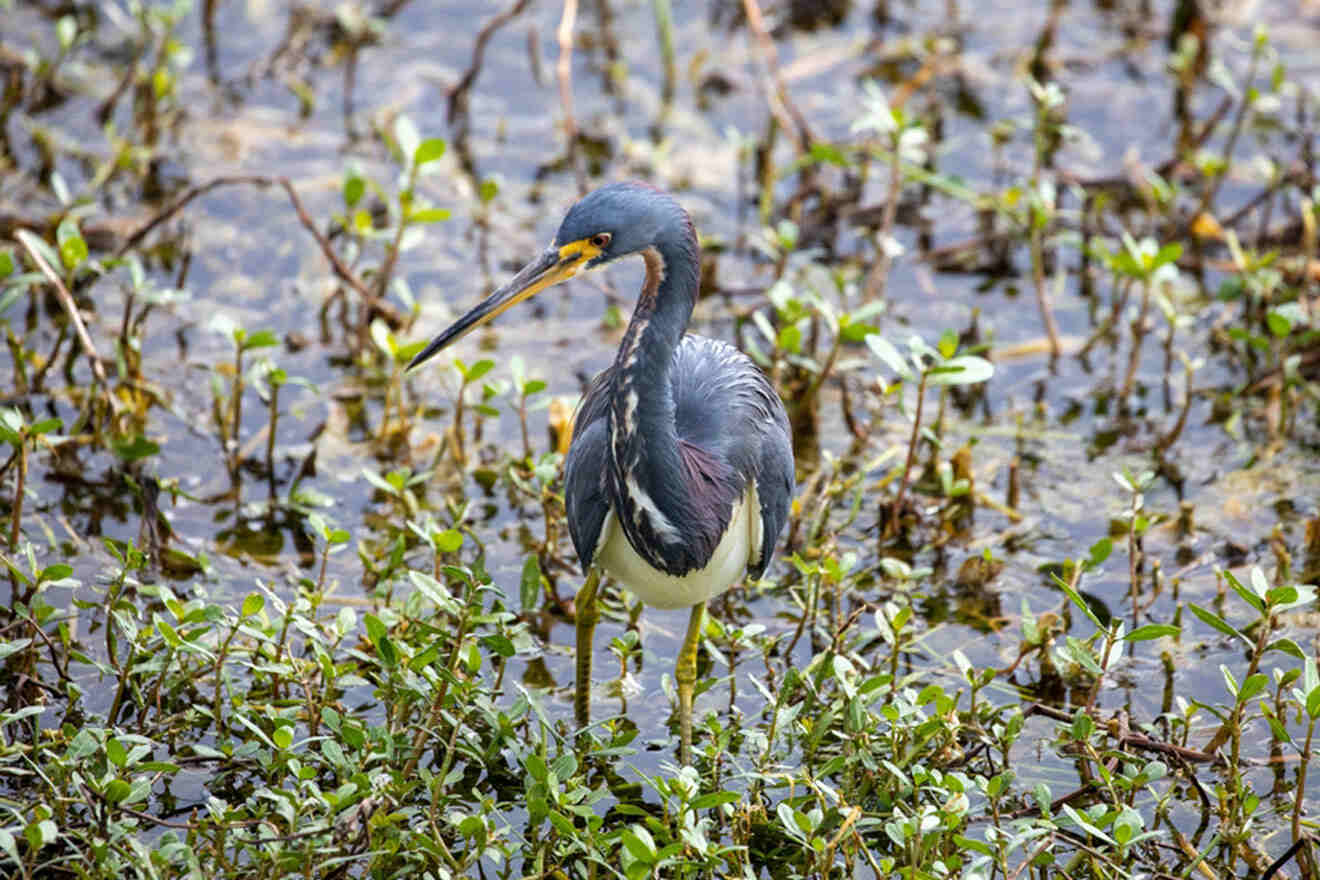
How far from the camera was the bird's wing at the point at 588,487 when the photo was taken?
13.8 ft

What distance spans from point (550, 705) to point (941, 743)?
1.18m

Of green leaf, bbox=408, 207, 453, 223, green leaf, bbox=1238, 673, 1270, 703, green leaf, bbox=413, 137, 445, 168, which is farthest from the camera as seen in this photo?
green leaf, bbox=413, 137, 445, 168

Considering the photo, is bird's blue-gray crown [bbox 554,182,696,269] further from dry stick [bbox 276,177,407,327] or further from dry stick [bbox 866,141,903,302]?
dry stick [bbox 866,141,903,302]

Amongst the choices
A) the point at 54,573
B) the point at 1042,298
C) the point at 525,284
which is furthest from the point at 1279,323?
the point at 54,573

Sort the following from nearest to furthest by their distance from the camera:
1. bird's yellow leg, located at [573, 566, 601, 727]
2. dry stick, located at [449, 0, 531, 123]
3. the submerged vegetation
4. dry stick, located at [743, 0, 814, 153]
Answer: the submerged vegetation
bird's yellow leg, located at [573, 566, 601, 727]
dry stick, located at [743, 0, 814, 153]
dry stick, located at [449, 0, 531, 123]

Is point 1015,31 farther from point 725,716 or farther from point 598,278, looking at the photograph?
point 725,716

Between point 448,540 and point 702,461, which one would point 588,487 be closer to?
point 702,461

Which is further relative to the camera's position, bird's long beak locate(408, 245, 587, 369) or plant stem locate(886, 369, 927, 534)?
plant stem locate(886, 369, 927, 534)

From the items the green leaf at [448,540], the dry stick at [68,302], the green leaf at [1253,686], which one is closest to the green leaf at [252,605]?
the green leaf at [448,540]

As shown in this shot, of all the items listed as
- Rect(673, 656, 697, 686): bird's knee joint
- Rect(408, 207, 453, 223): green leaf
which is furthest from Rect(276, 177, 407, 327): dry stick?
Rect(673, 656, 697, 686): bird's knee joint

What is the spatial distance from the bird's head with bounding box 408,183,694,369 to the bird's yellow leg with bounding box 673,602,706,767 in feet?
3.39

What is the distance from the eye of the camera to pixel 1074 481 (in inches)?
227

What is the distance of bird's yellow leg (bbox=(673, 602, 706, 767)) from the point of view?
4387mm

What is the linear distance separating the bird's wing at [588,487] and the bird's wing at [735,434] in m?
0.22
